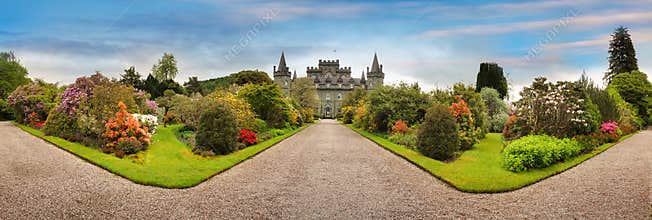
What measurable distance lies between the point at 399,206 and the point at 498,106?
1062 inches

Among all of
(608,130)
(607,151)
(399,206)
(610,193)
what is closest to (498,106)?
(608,130)

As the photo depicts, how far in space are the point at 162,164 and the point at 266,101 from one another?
14.0 m

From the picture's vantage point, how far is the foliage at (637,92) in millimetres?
36438

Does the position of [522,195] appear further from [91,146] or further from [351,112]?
[351,112]

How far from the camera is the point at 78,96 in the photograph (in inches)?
627

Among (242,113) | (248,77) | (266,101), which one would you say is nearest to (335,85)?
(248,77)

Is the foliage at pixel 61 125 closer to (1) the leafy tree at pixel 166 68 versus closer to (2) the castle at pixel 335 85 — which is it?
(1) the leafy tree at pixel 166 68

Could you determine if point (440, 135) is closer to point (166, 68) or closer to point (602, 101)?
point (602, 101)

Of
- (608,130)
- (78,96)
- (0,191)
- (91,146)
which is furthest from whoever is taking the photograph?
(608,130)

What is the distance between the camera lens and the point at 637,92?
121 ft

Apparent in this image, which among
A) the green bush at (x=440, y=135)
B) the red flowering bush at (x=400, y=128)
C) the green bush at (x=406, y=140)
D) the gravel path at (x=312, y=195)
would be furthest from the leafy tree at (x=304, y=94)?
the gravel path at (x=312, y=195)

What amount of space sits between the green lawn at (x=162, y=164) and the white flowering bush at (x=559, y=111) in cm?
1014

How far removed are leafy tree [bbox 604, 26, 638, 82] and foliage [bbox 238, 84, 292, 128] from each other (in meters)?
38.0

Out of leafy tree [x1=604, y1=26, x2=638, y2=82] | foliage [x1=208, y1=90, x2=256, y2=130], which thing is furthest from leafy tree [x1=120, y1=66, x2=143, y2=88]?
leafy tree [x1=604, y1=26, x2=638, y2=82]
